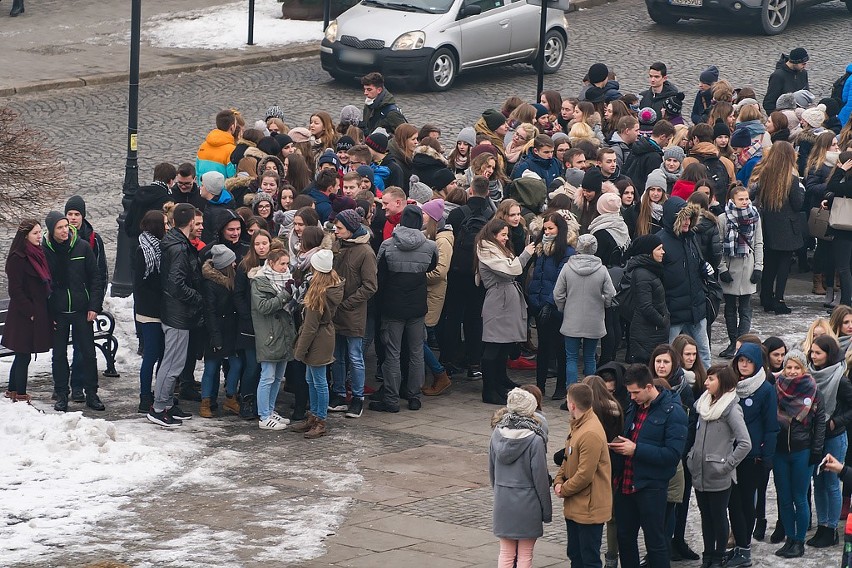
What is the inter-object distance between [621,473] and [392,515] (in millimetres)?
1911

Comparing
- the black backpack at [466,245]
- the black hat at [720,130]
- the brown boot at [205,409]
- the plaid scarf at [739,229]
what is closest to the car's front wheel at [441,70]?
the black hat at [720,130]

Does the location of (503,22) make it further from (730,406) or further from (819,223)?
(730,406)

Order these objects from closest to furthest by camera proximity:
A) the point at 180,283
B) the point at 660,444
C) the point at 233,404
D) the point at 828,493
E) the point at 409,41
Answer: the point at 660,444, the point at 828,493, the point at 180,283, the point at 233,404, the point at 409,41

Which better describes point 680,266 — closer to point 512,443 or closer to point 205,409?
point 205,409

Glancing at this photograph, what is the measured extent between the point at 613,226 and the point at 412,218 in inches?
74.0

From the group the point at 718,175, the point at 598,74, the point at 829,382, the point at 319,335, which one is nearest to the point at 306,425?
the point at 319,335

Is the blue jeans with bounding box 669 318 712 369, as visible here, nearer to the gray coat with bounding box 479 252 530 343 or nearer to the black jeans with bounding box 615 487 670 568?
the gray coat with bounding box 479 252 530 343

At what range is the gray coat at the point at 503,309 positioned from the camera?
550 inches

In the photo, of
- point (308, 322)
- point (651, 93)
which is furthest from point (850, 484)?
point (651, 93)

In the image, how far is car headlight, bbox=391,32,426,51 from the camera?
80.2ft

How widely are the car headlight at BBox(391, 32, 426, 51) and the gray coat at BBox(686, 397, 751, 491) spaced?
14.9 m

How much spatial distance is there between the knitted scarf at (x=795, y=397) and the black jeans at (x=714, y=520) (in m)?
0.70

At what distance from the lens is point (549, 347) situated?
14.3m

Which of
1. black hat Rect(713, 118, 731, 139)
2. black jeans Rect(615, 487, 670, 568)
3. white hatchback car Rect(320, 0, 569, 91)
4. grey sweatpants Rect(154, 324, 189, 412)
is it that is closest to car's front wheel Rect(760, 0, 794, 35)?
white hatchback car Rect(320, 0, 569, 91)
